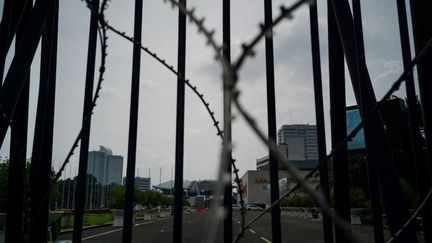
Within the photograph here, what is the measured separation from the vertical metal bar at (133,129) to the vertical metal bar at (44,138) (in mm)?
335

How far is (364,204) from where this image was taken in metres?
23.9

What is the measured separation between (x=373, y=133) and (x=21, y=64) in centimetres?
140

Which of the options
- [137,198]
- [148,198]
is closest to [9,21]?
[137,198]

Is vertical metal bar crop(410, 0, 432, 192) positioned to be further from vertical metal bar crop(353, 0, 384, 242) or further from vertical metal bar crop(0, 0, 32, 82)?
vertical metal bar crop(0, 0, 32, 82)

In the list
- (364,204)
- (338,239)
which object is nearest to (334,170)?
(338,239)

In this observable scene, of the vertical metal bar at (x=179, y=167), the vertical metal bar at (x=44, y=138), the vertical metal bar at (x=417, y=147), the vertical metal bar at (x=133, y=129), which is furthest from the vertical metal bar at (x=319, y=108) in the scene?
the vertical metal bar at (x=44, y=138)

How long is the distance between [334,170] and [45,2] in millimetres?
1412

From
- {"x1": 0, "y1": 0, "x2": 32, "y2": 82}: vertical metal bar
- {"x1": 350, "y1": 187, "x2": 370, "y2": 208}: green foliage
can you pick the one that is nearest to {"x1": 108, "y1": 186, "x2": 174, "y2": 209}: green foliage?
{"x1": 350, "y1": 187, "x2": 370, "y2": 208}: green foliage

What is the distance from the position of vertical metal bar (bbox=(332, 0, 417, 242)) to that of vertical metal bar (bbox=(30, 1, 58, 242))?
3.96 feet

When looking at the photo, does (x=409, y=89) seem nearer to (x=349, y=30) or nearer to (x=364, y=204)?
(x=349, y=30)

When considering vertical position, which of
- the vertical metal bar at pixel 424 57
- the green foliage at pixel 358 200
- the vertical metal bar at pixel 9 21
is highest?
the vertical metal bar at pixel 9 21

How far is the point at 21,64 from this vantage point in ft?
5.38

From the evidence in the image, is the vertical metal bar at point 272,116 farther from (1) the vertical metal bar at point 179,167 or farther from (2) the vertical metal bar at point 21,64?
(2) the vertical metal bar at point 21,64

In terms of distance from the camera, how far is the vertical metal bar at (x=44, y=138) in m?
1.61
